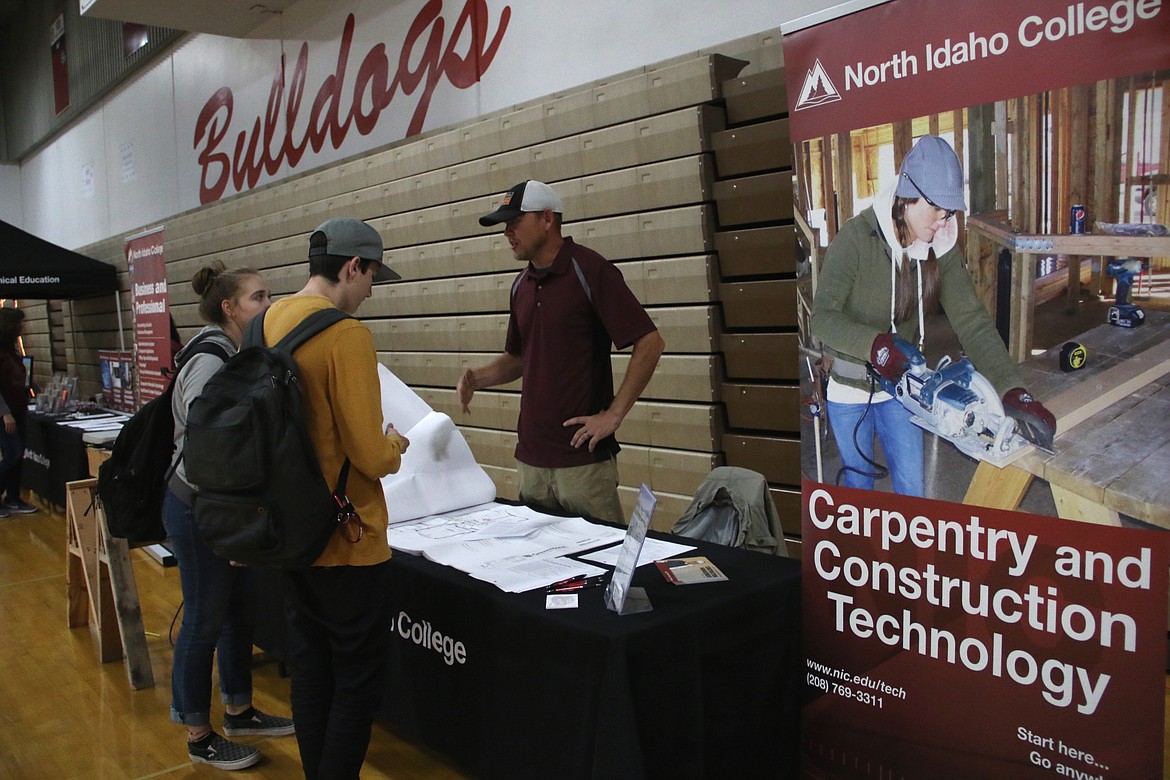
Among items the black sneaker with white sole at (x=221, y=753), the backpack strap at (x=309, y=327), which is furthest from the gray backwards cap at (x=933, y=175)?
the black sneaker with white sole at (x=221, y=753)

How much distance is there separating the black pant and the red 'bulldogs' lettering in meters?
3.83

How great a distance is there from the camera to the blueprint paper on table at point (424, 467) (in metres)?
2.73

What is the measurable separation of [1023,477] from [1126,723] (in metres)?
0.44

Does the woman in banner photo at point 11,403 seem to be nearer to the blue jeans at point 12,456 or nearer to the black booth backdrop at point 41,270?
the blue jeans at point 12,456

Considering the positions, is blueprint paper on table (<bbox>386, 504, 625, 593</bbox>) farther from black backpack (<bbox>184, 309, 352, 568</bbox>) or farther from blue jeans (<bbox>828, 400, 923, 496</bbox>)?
blue jeans (<bbox>828, 400, 923, 496</bbox>)

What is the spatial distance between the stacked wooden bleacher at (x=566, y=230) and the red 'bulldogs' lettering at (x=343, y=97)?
325mm

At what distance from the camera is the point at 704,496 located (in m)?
2.63

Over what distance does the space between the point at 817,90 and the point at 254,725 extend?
8.21ft

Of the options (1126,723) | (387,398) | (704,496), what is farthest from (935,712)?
(387,398)

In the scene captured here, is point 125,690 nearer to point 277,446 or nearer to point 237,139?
point 277,446

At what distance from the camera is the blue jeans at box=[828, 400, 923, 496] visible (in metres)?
1.77

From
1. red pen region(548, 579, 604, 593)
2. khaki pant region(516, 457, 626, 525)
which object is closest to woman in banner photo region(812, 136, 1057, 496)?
red pen region(548, 579, 604, 593)

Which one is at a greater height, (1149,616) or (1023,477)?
(1023,477)

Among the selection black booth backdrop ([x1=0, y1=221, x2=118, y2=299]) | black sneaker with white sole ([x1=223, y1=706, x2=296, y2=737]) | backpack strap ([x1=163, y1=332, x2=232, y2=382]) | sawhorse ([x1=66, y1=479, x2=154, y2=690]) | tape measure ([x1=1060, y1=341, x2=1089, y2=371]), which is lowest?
black sneaker with white sole ([x1=223, y1=706, x2=296, y2=737])
